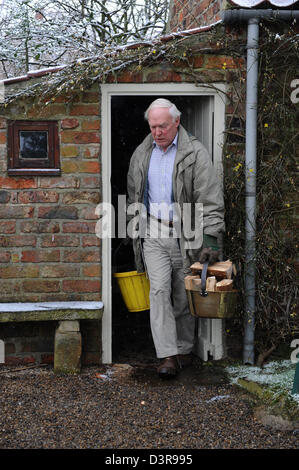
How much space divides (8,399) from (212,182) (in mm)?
2262

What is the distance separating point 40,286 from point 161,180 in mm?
1349

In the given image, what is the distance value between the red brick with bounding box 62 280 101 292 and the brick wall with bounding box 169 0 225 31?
255 cm

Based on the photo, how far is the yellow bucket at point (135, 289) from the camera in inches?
199

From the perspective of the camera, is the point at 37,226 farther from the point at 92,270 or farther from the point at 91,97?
the point at 91,97

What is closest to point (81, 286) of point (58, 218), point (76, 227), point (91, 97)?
point (76, 227)

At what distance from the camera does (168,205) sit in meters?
4.74

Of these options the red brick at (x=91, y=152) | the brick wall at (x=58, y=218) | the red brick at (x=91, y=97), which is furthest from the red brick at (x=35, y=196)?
the red brick at (x=91, y=97)

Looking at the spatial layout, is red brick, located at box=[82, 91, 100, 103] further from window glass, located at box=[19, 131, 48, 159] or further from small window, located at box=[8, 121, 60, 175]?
window glass, located at box=[19, 131, 48, 159]

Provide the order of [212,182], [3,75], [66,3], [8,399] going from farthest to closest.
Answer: [3,75], [66,3], [212,182], [8,399]

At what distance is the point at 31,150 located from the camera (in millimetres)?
4707

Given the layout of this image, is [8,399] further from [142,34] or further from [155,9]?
[155,9]

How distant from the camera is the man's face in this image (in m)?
4.52

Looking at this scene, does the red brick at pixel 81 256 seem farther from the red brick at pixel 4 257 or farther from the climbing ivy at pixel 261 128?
the climbing ivy at pixel 261 128

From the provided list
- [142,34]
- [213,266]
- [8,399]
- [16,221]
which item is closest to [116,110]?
[142,34]
